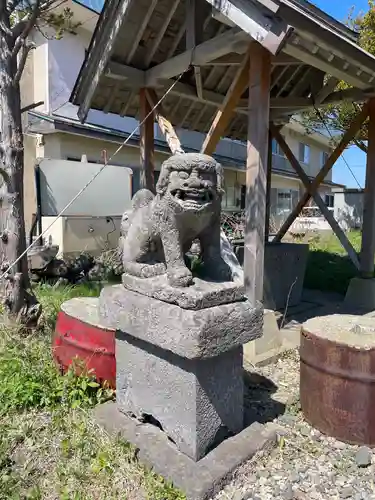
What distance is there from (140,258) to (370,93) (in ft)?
13.0

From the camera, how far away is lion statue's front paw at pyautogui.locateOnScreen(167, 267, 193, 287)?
228cm

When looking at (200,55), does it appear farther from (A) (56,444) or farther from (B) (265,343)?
(A) (56,444)

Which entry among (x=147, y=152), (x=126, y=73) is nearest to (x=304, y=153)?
(x=147, y=152)

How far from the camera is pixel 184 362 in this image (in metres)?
2.28

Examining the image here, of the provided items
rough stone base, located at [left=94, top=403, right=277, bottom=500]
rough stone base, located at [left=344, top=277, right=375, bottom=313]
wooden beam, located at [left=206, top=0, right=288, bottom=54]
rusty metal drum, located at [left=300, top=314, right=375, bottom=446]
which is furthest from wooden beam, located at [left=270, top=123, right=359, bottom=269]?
rough stone base, located at [left=94, top=403, right=277, bottom=500]

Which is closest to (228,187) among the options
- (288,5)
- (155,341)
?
(288,5)

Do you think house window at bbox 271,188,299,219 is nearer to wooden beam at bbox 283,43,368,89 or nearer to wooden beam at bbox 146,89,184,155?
wooden beam at bbox 146,89,184,155

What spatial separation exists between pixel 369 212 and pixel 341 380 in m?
3.29

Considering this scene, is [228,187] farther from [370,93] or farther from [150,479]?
[150,479]

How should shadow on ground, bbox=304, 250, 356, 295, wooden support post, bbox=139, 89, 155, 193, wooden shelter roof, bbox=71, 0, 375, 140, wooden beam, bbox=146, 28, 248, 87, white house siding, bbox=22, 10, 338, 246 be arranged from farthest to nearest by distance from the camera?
white house siding, bbox=22, 10, 338, 246
shadow on ground, bbox=304, 250, 356, 295
wooden support post, bbox=139, 89, 155, 193
wooden beam, bbox=146, 28, 248, 87
wooden shelter roof, bbox=71, 0, 375, 140

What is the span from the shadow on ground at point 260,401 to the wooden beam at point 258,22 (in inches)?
106

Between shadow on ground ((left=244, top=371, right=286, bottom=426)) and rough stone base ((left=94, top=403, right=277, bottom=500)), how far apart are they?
175 millimetres

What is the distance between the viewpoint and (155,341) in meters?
2.32

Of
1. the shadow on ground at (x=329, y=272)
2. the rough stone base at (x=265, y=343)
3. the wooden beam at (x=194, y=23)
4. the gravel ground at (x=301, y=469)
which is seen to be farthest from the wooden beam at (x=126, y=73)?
the shadow on ground at (x=329, y=272)
